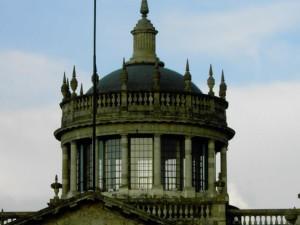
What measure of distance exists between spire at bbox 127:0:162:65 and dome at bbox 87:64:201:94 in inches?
33.7

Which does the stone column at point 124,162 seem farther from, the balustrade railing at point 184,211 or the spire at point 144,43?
the spire at point 144,43

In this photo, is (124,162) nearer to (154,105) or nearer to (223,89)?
(154,105)

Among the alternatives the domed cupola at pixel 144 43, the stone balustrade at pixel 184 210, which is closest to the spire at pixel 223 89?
the domed cupola at pixel 144 43

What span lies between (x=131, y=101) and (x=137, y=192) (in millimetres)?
4387

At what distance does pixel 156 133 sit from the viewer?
7962cm

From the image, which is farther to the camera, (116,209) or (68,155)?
(68,155)

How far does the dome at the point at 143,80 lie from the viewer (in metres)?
81.1

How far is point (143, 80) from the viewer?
81.7 m

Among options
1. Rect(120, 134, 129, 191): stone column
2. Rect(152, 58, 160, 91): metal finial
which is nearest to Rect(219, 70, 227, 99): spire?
Rect(152, 58, 160, 91): metal finial

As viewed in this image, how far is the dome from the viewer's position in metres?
81.1

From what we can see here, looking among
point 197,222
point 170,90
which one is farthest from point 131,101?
point 197,222

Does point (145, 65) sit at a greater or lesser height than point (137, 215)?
greater

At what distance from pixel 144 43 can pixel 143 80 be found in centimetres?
317

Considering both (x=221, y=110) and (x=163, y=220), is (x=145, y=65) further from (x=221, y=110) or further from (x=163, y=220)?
(x=163, y=220)
